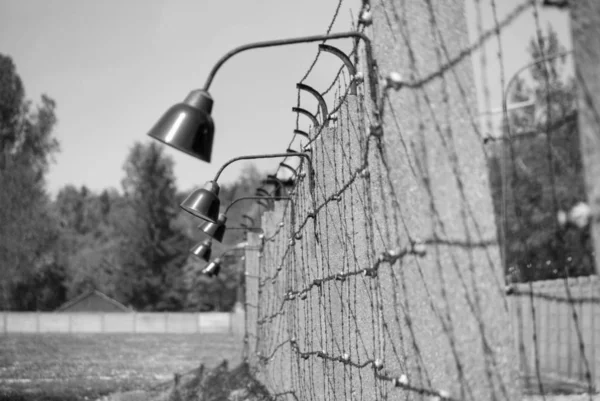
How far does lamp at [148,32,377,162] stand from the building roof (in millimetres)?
54450

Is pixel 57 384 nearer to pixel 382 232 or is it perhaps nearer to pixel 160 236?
pixel 382 232

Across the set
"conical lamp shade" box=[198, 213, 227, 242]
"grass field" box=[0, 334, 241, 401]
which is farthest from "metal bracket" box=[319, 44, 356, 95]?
"grass field" box=[0, 334, 241, 401]

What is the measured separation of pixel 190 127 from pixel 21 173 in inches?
1547

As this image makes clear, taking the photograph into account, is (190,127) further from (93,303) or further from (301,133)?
(93,303)

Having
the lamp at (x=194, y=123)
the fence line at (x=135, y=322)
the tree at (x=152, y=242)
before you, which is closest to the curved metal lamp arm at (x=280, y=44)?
the lamp at (x=194, y=123)

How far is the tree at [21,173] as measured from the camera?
1563 inches

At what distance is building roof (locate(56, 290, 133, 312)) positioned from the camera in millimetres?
55438

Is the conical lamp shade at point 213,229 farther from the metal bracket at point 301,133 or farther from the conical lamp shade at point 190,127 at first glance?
the conical lamp shade at point 190,127

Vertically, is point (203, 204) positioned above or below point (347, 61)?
below

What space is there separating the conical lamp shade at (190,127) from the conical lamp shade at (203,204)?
1.99 metres

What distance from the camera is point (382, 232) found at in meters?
3.09

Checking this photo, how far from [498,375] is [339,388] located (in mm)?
2359

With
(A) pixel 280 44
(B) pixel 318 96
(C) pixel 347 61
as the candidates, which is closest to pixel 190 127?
(A) pixel 280 44

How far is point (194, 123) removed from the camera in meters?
2.78
